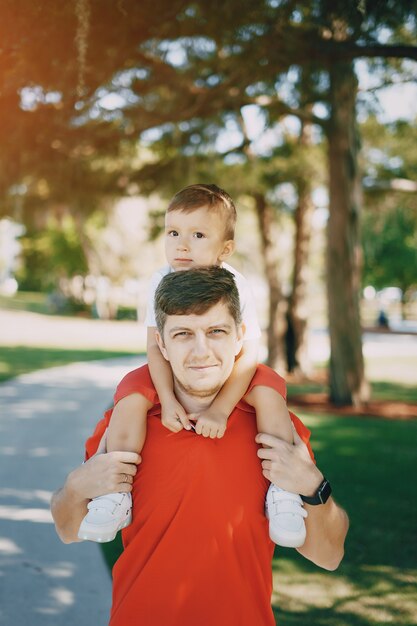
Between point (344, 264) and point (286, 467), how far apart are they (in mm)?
8664

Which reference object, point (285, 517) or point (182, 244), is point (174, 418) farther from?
point (182, 244)

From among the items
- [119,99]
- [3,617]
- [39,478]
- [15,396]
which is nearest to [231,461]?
[3,617]

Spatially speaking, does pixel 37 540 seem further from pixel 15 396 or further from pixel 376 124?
pixel 376 124

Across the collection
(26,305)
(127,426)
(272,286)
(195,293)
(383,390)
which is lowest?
(383,390)

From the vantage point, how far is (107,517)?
5.82 feet

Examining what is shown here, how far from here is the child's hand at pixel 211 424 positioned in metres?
1.75

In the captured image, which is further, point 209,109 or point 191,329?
point 209,109

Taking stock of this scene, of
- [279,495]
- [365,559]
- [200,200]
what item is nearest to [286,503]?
[279,495]

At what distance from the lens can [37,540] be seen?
454 cm

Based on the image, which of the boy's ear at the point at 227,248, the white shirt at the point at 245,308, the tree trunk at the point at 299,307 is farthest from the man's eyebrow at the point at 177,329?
the tree trunk at the point at 299,307

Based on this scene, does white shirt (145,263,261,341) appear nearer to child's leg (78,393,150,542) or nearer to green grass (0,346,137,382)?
child's leg (78,393,150,542)

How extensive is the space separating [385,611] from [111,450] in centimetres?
259

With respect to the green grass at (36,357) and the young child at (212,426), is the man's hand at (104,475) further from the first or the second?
the green grass at (36,357)

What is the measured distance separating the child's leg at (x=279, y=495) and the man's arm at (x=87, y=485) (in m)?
0.42
